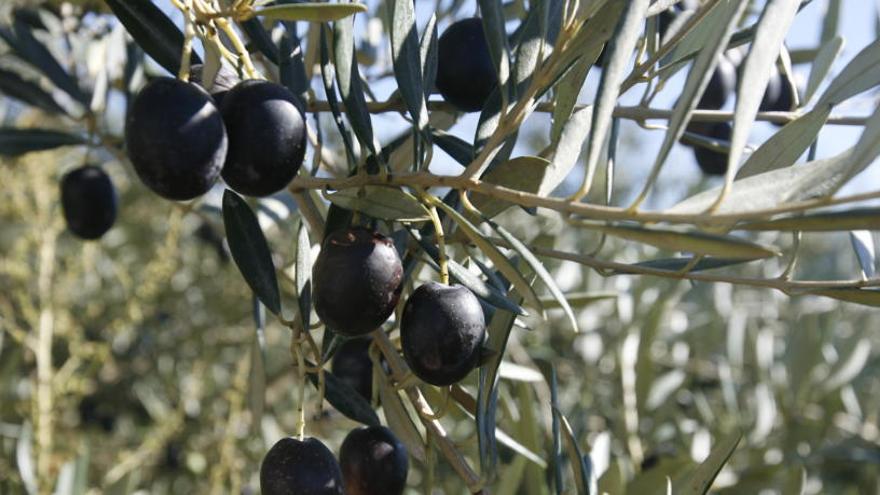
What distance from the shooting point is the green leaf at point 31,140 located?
1.59 m

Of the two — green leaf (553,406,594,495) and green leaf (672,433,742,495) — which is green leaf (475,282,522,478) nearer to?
green leaf (553,406,594,495)

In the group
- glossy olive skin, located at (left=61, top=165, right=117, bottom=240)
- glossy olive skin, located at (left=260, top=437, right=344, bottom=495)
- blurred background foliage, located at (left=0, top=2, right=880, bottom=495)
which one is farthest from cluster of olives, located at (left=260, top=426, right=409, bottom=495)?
→ glossy olive skin, located at (left=61, top=165, right=117, bottom=240)

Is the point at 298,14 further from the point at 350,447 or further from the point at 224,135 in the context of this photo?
the point at 350,447

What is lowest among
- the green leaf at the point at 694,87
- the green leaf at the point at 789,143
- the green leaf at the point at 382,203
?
the green leaf at the point at 382,203

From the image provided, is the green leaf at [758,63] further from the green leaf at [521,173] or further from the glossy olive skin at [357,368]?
the glossy olive skin at [357,368]

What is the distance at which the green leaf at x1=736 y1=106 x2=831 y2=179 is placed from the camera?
3.34 ft

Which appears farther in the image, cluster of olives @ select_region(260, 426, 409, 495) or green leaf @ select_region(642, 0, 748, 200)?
cluster of olives @ select_region(260, 426, 409, 495)

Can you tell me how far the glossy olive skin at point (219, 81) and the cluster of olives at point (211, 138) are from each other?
0.04m

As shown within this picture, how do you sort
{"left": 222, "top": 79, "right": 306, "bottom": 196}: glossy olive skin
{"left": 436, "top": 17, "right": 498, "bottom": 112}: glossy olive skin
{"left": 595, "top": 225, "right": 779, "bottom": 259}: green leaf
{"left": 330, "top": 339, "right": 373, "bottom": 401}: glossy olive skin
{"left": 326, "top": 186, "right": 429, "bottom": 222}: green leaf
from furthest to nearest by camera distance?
{"left": 330, "top": 339, "right": 373, "bottom": 401}: glossy olive skin < {"left": 436, "top": 17, "right": 498, "bottom": 112}: glossy olive skin < {"left": 326, "top": 186, "right": 429, "bottom": 222}: green leaf < {"left": 222, "top": 79, "right": 306, "bottom": 196}: glossy olive skin < {"left": 595, "top": 225, "right": 779, "bottom": 259}: green leaf

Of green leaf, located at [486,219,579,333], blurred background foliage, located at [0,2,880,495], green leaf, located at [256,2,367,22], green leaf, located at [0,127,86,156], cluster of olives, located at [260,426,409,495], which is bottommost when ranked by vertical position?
blurred background foliage, located at [0,2,880,495]

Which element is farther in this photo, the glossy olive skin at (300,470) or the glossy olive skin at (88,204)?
the glossy olive skin at (88,204)

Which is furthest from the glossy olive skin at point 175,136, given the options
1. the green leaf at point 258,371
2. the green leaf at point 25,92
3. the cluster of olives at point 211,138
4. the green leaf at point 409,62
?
the green leaf at point 25,92

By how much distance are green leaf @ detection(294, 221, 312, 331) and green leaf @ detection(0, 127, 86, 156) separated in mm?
685

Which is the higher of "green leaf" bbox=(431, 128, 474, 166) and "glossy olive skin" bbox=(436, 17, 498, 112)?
"glossy olive skin" bbox=(436, 17, 498, 112)
